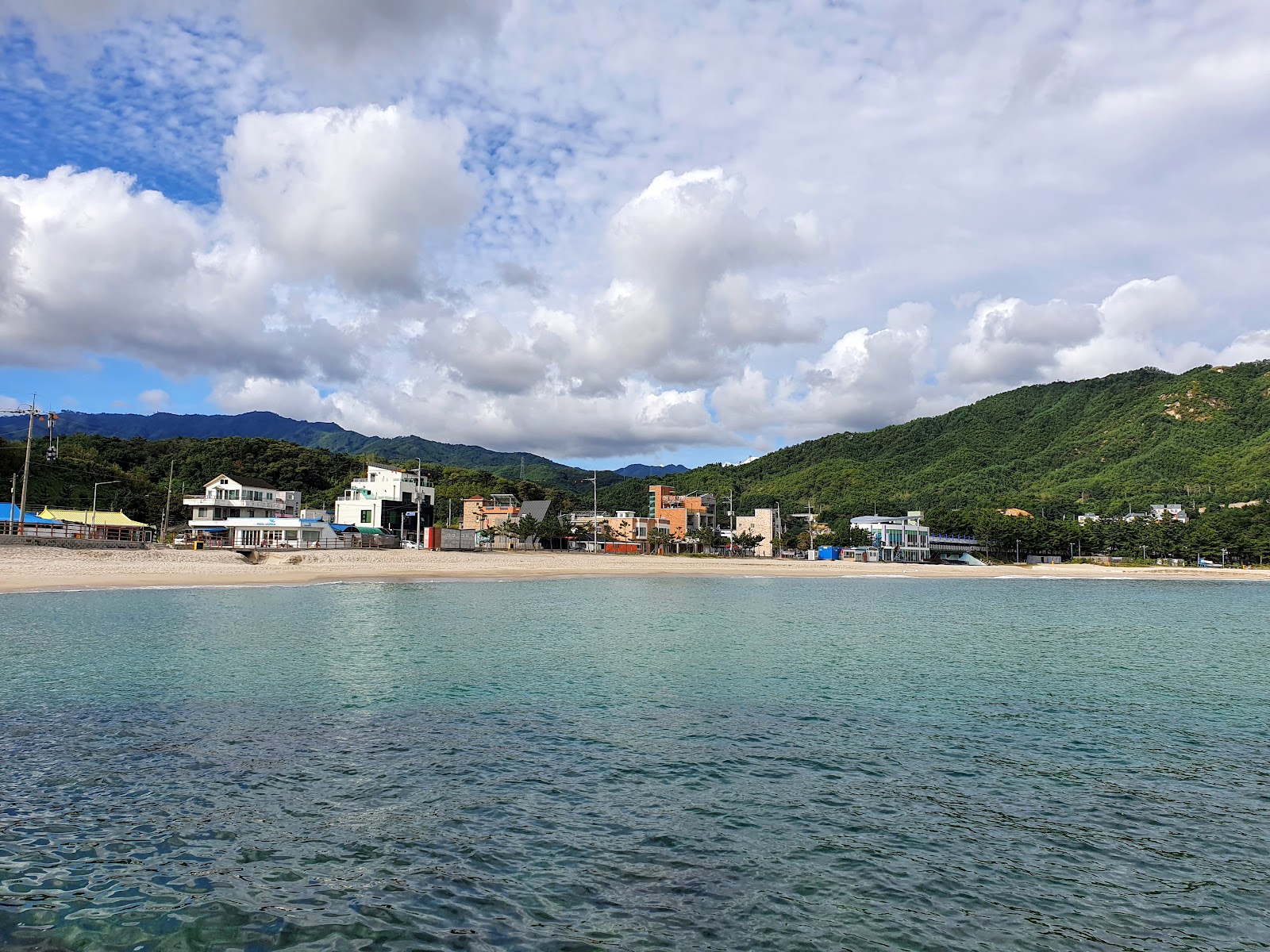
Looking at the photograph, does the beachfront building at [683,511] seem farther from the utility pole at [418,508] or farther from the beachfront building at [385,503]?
the beachfront building at [385,503]

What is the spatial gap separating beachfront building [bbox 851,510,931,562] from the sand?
20.8 m

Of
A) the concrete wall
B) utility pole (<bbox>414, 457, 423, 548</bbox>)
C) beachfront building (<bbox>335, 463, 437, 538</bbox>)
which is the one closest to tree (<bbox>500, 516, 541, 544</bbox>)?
beachfront building (<bbox>335, 463, 437, 538</bbox>)

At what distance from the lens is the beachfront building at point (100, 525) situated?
6819cm

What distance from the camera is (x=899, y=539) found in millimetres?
129500

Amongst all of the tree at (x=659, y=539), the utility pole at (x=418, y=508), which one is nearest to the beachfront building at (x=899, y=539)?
the tree at (x=659, y=539)

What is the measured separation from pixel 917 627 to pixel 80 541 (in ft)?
189

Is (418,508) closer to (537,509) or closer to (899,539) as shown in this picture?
(537,509)

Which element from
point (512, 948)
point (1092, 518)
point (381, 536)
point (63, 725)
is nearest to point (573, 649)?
point (63, 725)

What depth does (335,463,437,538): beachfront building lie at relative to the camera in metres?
93.2

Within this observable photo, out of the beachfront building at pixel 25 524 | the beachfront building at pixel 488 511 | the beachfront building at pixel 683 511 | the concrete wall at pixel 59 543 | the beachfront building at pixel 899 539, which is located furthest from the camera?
the beachfront building at pixel 683 511

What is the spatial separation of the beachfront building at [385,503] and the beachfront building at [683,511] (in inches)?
1891

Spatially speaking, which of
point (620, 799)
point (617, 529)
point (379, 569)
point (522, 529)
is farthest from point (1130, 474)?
point (620, 799)

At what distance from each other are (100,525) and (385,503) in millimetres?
29693

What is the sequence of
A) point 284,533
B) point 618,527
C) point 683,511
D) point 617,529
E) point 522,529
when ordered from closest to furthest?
point 284,533
point 522,529
point 617,529
point 618,527
point 683,511
